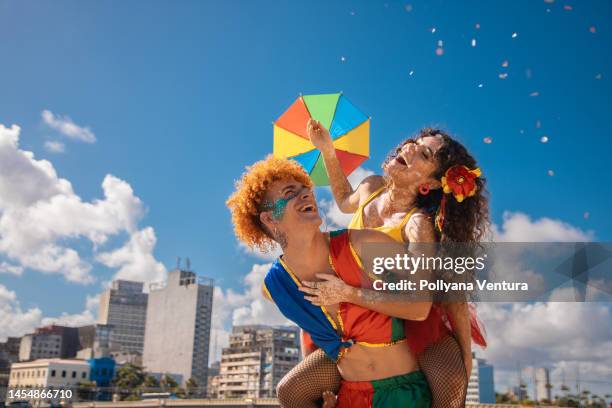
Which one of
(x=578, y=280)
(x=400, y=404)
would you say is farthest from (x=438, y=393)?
(x=578, y=280)

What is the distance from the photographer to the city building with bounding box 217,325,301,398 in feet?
534

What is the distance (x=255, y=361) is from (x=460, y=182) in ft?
551

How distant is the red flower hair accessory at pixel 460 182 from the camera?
16.6ft

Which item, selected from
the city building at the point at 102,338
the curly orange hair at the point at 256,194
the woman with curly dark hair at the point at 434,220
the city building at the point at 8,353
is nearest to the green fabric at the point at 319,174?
the woman with curly dark hair at the point at 434,220

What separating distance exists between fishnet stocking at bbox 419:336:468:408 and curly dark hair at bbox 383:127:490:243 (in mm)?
861

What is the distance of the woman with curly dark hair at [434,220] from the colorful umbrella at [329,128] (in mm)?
817

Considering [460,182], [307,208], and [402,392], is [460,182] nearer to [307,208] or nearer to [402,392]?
[307,208]

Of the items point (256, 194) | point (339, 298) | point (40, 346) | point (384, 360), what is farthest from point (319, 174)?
point (40, 346)

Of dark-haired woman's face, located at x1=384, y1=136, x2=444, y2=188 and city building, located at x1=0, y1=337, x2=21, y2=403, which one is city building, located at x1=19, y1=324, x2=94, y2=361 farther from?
dark-haired woman's face, located at x1=384, y1=136, x2=444, y2=188

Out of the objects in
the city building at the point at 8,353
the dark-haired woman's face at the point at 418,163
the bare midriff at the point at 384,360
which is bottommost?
the bare midriff at the point at 384,360

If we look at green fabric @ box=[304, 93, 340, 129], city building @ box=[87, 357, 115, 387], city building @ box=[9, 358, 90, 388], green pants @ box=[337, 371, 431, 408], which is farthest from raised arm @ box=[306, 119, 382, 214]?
city building @ box=[9, 358, 90, 388]

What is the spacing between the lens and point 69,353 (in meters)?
186

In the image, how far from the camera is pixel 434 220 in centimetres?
512

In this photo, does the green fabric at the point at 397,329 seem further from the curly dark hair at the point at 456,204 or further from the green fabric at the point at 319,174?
the green fabric at the point at 319,174
